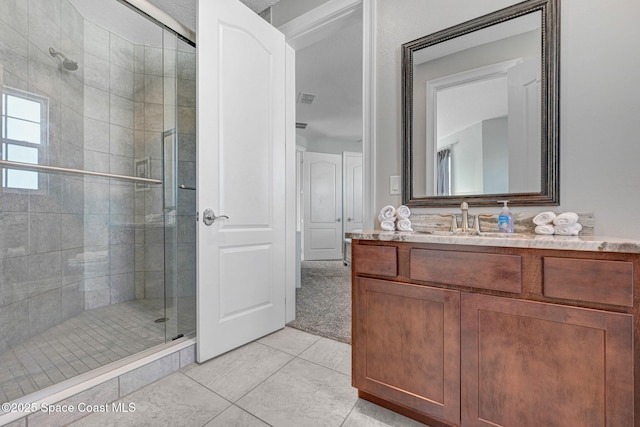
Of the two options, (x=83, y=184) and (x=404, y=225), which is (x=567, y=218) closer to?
Answer: (x=404, y=225)

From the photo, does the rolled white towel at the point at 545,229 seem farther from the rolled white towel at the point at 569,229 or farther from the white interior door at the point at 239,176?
the white interior door at the point at 239,176

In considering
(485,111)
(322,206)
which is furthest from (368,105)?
(322,206)

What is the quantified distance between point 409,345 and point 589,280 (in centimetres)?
68

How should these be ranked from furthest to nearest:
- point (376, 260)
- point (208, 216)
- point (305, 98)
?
point (305, 98) < point (208, 216) < point (376, 260)

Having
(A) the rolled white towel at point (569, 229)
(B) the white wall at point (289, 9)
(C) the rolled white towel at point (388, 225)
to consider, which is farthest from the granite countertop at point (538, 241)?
(B) the white wall at point (289, 9)

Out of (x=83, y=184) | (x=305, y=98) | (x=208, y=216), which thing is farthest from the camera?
(x=305, y=98)

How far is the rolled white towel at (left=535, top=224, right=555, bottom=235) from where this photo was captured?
121cm

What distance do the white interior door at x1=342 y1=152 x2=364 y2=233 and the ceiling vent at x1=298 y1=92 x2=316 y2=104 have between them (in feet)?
7.19

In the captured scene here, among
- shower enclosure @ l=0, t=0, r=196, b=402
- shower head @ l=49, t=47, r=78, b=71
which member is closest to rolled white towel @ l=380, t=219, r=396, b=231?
shower enclosure @ l=0, t=0, r=196, b=402

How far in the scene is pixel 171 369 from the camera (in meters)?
1.62

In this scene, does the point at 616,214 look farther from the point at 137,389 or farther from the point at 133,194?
the point at 133,194

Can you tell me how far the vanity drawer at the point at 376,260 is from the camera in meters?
1.25

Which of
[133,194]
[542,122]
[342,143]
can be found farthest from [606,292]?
[342,143]

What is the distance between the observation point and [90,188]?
2090 millimetres
